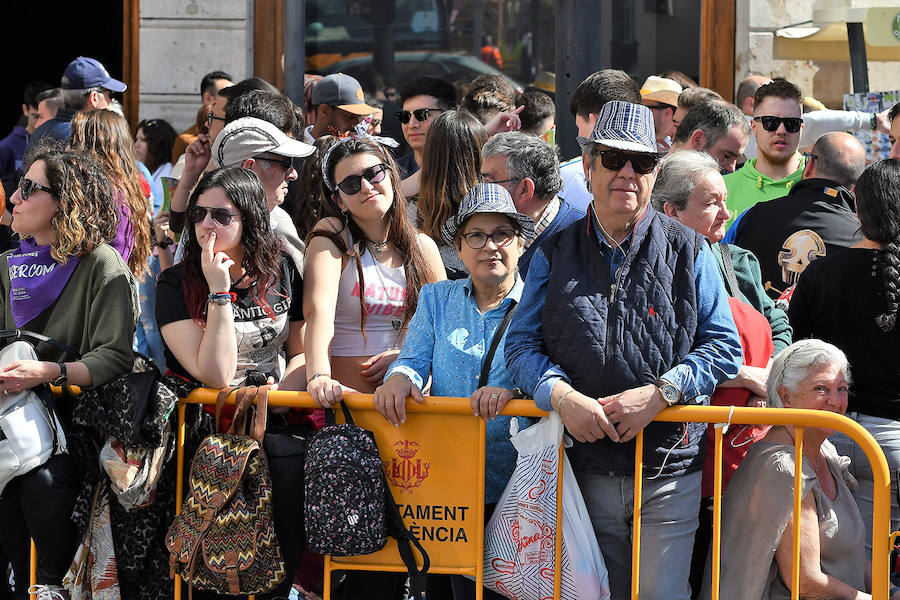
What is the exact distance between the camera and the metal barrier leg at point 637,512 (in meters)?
3.64

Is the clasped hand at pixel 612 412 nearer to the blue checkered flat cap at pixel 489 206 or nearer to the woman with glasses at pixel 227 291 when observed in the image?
the blue checkered flat cap at pixel 489 206

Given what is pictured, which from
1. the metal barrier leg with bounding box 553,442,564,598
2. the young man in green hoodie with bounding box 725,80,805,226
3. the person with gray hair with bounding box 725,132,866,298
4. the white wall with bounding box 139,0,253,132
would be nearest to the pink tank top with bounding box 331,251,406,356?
the metal barrier leg with bounding box 553,442,564,598

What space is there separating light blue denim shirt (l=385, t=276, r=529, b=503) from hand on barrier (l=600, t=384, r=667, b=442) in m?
0.46

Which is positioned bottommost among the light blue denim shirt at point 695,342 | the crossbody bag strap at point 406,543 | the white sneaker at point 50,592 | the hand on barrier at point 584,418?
the white sneaker at point 50,592

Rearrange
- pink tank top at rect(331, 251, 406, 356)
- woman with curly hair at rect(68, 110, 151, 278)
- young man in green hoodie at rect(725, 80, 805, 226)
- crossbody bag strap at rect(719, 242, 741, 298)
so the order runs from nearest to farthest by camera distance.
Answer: crossbody bag strap at rect(719, 242, 741, 298), pink tank top at rect(331, 251, 406, 356), woman with curly hair at rect(68, 110, 151, 278), young man in green hoodie at rect(725, 80, 805, 226)

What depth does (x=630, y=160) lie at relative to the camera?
371 centimetres

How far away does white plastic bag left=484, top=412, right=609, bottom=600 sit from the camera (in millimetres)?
3662

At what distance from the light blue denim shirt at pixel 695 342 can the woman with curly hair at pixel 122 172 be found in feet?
7.65

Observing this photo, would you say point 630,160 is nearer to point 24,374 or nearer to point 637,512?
point 637,512

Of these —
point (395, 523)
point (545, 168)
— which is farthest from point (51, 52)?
point (395, 523)

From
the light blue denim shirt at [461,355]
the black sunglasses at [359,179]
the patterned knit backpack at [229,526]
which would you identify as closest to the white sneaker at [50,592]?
the patterned knit backpack at [229,526]

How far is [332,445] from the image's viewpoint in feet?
12.7

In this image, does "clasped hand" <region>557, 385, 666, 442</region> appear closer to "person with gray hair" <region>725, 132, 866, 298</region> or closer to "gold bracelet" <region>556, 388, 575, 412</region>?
"gold bracelet" <region>556, 388, 575, 412</region>

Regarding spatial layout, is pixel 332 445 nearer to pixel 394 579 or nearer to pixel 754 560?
pixel 394 579
